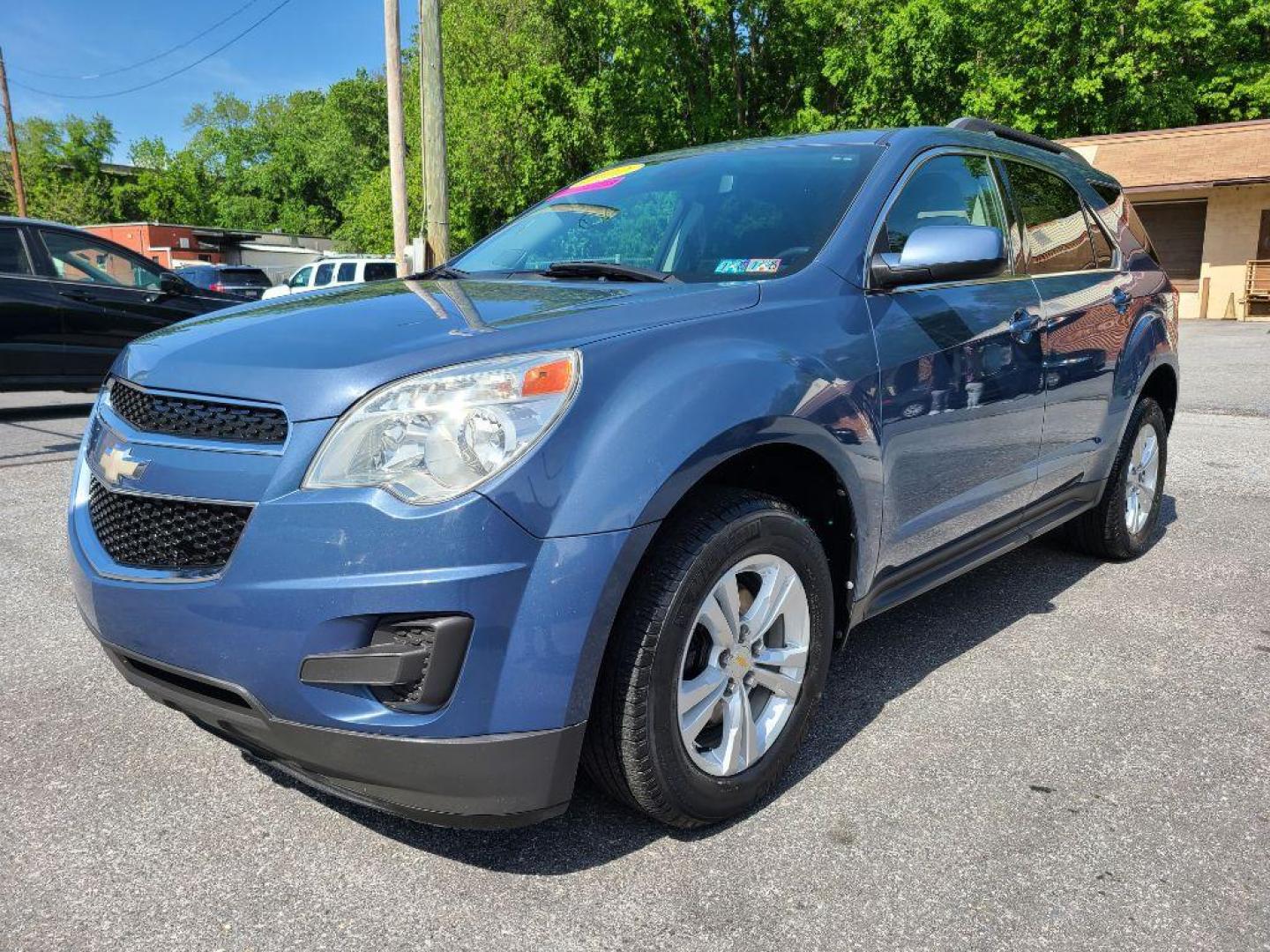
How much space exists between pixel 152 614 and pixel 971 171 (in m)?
2.93

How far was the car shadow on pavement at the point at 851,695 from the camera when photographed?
2295 millimetres

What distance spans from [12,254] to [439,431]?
8221mm

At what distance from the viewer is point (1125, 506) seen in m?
4.44

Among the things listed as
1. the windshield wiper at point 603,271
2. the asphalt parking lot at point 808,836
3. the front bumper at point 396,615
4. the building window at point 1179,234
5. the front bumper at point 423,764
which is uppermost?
the building window at point 1179,234

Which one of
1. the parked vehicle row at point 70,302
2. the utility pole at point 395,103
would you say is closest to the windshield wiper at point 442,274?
the parked vehicle row at point 70,302

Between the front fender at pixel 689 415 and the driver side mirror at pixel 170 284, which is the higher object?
the driver side mirror at pixel 170 284

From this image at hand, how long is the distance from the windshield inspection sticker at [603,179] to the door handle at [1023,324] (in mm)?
1470

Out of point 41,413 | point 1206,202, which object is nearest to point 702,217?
point 41,413

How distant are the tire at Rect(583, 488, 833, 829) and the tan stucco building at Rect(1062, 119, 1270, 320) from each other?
76.7 feet

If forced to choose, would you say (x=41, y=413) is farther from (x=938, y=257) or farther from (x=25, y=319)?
(x=938, y=257)

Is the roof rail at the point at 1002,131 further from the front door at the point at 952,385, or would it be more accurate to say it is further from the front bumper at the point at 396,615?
the front bumper at the point at 396,615

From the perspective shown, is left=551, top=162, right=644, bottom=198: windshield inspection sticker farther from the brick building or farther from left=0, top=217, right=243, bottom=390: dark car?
the brick building

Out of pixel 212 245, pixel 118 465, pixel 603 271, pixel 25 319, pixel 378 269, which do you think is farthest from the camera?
pixel 212 245

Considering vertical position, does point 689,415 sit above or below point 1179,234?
below
